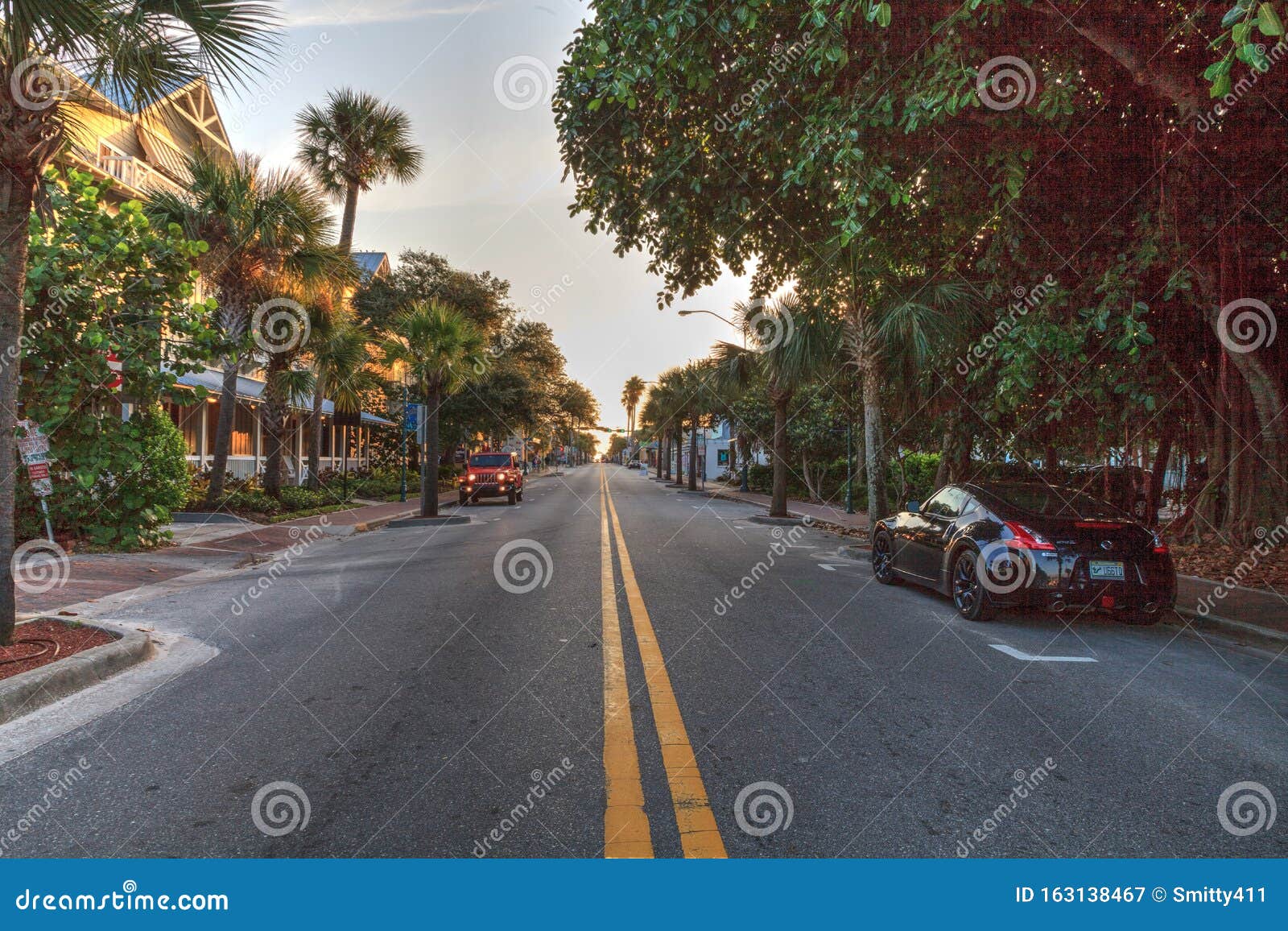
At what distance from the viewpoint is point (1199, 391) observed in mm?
14094

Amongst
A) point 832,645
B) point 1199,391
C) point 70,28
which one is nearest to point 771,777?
point 832,645

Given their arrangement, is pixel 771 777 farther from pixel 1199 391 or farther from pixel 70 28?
pixel 1199 391

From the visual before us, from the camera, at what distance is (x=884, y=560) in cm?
1061

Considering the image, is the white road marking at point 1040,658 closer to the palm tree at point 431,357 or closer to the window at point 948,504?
the window at point 948,504

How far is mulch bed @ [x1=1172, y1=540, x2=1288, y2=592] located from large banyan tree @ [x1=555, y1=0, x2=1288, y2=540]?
46cm

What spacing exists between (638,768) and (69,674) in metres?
4.03

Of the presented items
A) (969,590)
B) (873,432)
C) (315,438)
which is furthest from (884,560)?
(315,438)

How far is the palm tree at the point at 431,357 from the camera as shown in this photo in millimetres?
21922

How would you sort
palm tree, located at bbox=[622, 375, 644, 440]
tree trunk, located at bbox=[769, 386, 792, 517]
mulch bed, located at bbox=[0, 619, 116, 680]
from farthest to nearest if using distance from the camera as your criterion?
palm tree, located at bbox=[622, 375, 644, 440]
tree trunk, located at bbox=[769, 386, 792, 517]
mulch bed, located at bbox=[0, 619, 116, 680]

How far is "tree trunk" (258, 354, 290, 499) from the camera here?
2034cm

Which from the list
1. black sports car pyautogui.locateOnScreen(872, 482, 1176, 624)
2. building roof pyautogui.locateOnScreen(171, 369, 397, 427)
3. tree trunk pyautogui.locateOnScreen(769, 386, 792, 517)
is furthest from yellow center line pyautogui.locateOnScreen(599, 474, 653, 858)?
tree trunk pyautogui.locateOnScreen(769, 386, 792, 517)

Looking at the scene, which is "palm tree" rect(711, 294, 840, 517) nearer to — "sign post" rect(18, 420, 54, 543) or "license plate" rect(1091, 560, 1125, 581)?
"license plate" rect(1091, 560, 1125, 581)

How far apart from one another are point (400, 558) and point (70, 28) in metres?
8.51

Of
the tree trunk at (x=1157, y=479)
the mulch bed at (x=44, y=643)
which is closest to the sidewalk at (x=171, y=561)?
the mulch bed at (x=44, y=643)
